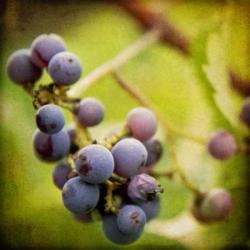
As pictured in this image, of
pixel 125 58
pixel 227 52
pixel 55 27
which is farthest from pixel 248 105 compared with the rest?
pixel 55 27

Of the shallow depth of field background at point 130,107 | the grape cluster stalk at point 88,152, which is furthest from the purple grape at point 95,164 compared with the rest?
the shallow depth of field background at point 130,107

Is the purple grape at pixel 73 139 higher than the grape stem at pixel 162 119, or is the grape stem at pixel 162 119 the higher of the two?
the grape stem at pixel 162 119

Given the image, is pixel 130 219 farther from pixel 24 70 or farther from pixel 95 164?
pixel 24 70

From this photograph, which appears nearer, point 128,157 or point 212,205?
point 128,157

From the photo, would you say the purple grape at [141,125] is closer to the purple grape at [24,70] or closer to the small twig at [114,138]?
the small twig at [114,138]

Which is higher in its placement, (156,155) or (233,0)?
(233,0)

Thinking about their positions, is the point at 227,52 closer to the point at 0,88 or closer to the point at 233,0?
the point at 233,0

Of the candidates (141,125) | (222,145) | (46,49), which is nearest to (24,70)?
(46,49)
